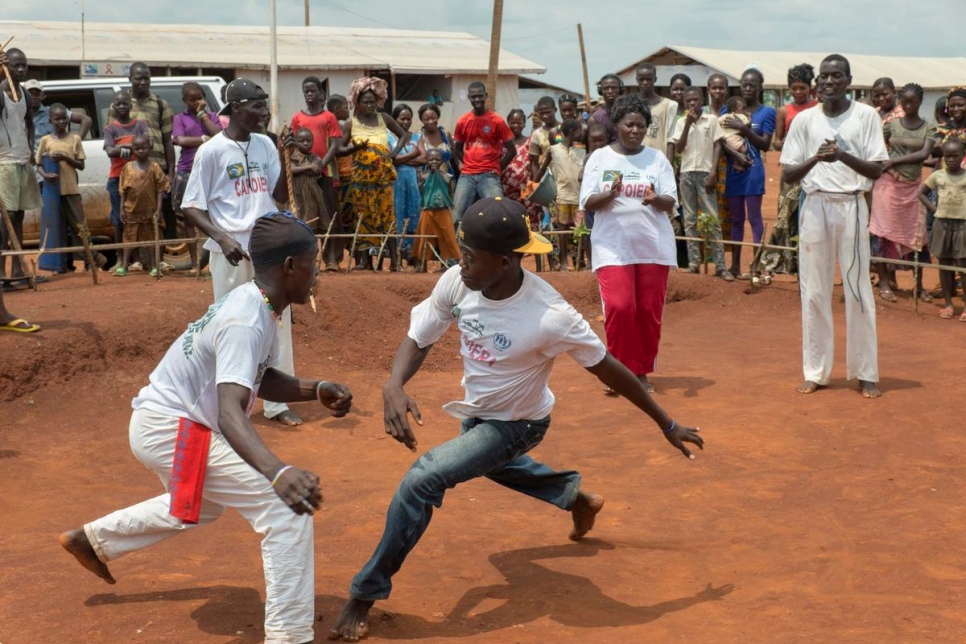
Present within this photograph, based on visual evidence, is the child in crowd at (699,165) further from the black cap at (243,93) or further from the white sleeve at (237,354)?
the white sleeve at (237,354)

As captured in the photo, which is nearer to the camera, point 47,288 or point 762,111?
point 47,288

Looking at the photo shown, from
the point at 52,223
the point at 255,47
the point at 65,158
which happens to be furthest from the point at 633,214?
the point at 255,47

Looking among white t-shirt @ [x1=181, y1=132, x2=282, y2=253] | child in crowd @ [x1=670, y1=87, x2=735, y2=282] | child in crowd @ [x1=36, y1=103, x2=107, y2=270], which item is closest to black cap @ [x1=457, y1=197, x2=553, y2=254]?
white t-shirt @ [x1=181, y1=132, x2=282, y2=253]

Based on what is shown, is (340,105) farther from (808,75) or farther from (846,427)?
(846,427)

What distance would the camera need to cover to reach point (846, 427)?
24.6 ft

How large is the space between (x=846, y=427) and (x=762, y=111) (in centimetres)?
565

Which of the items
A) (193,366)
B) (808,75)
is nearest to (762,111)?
(808,75)

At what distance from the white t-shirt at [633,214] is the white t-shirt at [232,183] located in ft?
7.56

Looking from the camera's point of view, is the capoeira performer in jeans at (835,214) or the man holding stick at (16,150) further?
the man holding stick at (16,150)

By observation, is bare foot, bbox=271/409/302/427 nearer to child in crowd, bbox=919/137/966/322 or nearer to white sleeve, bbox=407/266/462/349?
white sleeve, bbox=407/266/462/349

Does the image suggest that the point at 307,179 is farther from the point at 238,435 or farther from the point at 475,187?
the point at 238,435

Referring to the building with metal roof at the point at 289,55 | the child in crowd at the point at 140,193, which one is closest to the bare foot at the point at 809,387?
the child in crowd at the point at 140,193

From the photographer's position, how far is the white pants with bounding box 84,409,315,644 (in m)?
3.94

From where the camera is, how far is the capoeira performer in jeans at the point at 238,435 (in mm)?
3854
